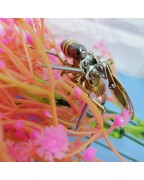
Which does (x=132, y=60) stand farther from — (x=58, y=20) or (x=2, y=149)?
(x=2, y=149)

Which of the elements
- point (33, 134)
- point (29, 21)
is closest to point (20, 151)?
point (33, 134)

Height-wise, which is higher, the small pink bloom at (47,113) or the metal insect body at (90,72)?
the metal insect body at (90,72)

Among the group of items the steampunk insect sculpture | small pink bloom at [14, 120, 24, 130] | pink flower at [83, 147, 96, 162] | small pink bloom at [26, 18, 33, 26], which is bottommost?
pink flower at [83, 147, 96, 162]

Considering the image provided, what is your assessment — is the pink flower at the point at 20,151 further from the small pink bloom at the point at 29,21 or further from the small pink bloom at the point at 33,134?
the small pink bloom at the point at 29,21

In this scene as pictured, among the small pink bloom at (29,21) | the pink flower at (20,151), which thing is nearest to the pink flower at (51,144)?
the pink flower at (20,151)

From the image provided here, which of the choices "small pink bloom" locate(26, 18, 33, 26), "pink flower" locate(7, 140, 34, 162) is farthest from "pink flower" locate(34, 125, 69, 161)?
"small pink bloom" locate(26, 18, 33, 26)

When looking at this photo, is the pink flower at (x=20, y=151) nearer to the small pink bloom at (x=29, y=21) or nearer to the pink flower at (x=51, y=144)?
the pink flower at (x=51, y=144)

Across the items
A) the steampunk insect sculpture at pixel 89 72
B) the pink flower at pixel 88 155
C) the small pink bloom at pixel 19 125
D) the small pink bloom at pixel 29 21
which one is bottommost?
the pink flower at pixel 88 155

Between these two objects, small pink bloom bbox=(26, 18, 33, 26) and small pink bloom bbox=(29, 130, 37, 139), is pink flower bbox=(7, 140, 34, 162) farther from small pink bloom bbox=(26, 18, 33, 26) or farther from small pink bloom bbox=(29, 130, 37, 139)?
small pink bloom bbox=(26, 18, 33, 26)
